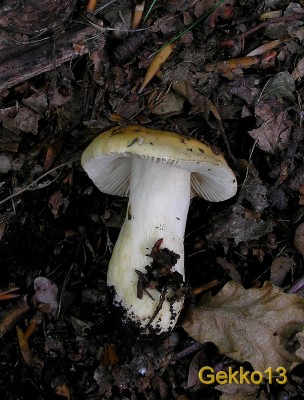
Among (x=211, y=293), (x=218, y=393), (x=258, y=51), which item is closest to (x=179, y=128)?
(x=258, y=51)

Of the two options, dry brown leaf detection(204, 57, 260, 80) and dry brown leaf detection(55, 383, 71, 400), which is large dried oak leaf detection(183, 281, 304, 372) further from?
dry brown leaf detection(204, 57, 260, 80)

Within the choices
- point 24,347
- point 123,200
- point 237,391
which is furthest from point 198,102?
point 24,347

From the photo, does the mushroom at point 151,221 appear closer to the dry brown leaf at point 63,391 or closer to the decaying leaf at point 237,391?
the decaying leaf at point 237,391

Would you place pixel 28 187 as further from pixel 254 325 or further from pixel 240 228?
pixel 254 325

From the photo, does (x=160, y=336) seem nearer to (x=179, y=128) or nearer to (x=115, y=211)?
(x=115, y=211)

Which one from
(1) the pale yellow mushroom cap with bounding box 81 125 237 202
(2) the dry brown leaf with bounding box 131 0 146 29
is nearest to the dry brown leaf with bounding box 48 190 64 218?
(1) the pale yellow mushroom cap with bounding box 81 125 237 202

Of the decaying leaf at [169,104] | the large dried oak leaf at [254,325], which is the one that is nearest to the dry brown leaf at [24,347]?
the large dried oak leaf at [254,325]
